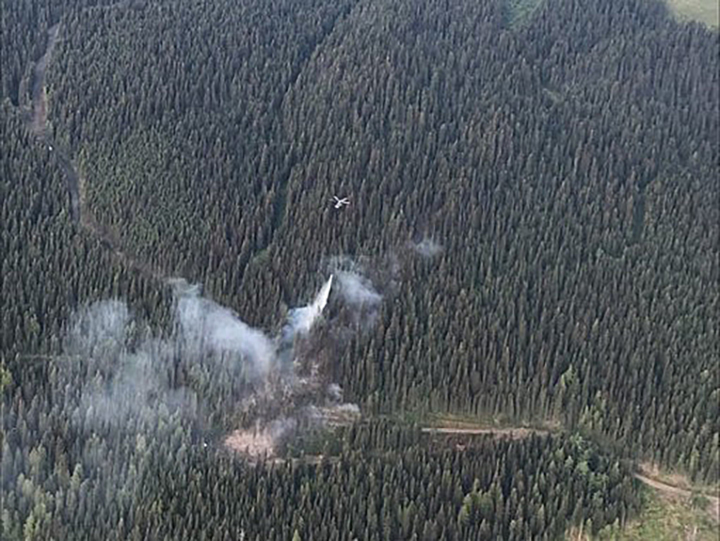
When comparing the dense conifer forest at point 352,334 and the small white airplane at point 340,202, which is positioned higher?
the small white airplane at point 340,202

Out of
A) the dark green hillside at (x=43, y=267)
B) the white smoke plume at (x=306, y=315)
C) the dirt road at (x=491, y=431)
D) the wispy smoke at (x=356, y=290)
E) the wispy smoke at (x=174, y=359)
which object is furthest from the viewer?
the wispy smoke at (x=356, y=290)

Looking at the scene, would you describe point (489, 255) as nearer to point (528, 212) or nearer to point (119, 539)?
point (528, 212)

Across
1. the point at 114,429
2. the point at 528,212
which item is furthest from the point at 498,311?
the point at 114,429

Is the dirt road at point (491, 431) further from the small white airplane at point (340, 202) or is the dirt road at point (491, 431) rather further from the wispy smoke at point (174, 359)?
the small white airplane at point (340, 202)

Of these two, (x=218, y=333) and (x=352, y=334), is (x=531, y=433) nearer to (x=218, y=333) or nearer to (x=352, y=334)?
(x=352, y=334)

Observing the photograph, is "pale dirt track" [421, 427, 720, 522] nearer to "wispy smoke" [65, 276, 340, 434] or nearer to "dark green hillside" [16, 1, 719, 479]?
"dark green hillside" [16, 1, 719, 479]

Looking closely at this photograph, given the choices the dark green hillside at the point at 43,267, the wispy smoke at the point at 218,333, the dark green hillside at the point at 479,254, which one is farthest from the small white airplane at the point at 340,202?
the dark green hillside at the point at 43,267
